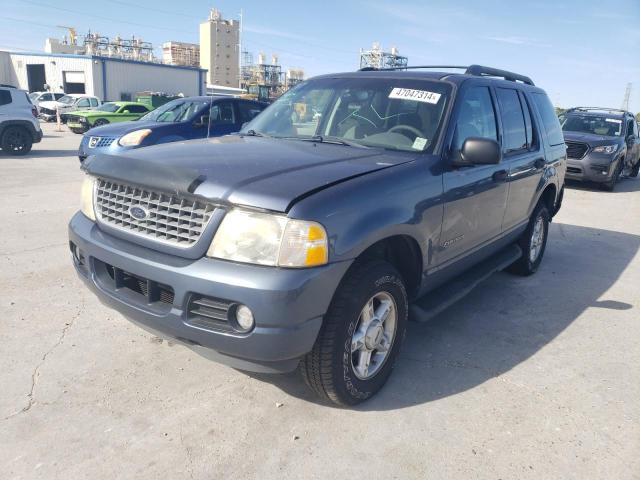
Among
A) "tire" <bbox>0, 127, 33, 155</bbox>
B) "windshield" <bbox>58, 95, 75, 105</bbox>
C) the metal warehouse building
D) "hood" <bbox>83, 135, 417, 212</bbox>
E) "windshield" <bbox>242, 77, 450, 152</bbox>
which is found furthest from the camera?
the metal warehouse building

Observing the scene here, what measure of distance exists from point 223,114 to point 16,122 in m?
6.82

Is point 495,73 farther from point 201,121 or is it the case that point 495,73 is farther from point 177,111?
point 177,111

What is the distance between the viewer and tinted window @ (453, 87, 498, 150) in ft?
11.6

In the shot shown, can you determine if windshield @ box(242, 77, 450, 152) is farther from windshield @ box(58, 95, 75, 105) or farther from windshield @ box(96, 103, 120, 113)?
windshield @ box(58, 95, 75, 105)

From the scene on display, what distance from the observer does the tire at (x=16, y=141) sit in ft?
44.0

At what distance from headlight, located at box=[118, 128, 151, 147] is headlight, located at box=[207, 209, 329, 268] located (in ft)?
24.6

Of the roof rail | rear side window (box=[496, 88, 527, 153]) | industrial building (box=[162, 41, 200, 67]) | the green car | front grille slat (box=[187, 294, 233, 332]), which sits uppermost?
industrial building (box=[162, 41, 200, 67])

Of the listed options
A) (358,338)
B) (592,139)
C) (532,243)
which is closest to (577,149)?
(592,139)

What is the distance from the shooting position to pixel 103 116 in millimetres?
20953

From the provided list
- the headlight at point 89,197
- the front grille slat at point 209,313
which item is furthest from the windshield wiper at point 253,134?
the front grille slat at point 209,313

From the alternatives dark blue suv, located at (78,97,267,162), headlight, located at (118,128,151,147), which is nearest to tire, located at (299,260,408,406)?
dark blue suv, located at (78,97,267,162)

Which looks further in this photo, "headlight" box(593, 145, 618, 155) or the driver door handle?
"headlight" box(593, 145, 618, 155)

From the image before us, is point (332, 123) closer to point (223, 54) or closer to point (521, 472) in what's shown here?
point (521, 472)

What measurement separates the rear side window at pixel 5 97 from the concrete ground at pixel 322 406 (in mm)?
10707
